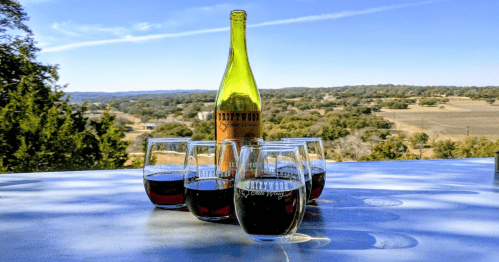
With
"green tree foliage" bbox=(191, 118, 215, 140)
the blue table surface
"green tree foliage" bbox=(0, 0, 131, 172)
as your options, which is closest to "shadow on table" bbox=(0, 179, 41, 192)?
the blue table surface

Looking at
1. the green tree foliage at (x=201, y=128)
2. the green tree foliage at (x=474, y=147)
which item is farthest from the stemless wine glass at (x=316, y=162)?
the green tree foliage at (x=474, y=147)

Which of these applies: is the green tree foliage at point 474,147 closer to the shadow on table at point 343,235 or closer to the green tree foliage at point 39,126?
the green tree foliage at point 39,126

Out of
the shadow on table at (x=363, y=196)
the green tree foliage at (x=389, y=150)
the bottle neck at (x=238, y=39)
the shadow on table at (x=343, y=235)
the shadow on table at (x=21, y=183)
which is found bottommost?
the green tree foliage at (x=389, y=150)

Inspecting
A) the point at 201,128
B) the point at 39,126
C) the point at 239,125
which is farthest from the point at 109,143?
the point at 239,125

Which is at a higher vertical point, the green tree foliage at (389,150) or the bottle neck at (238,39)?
the bottle neck at (238,39)

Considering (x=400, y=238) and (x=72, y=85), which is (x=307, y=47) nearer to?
(x=72, y=85)

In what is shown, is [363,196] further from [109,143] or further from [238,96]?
[109,143]

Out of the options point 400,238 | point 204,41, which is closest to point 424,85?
point 204,41

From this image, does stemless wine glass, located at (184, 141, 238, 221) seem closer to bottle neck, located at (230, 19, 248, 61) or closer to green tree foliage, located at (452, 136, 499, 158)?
bottle neck, located at (230, 19, 248, 61)
